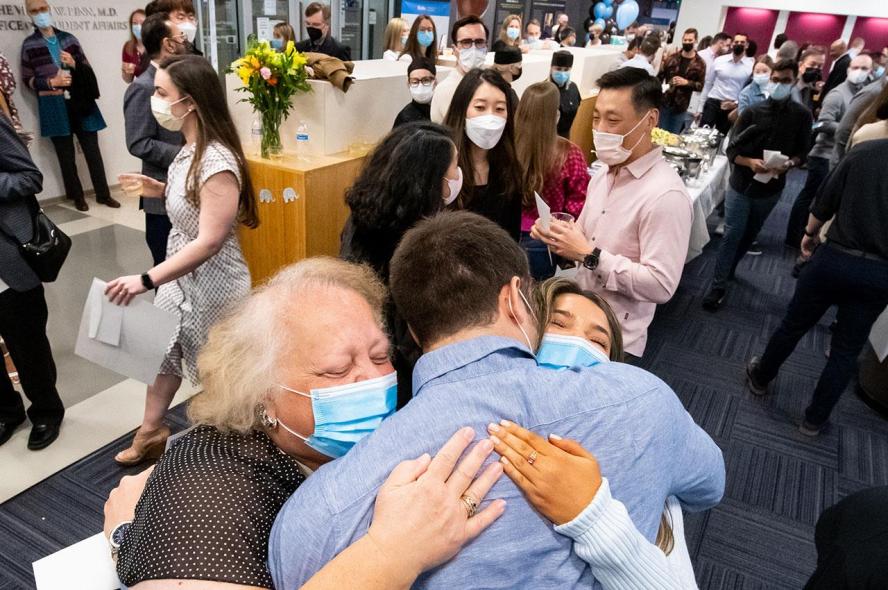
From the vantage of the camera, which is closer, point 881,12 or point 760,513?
point 760,513

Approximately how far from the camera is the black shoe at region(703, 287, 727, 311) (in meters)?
4.57

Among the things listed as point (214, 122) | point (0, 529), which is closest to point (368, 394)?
point (214, 122)

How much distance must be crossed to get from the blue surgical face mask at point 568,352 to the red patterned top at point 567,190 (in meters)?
1.76

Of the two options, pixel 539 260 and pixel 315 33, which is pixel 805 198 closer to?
pixel 539 260

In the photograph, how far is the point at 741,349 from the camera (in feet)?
13.3

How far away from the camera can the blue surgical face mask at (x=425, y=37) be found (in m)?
4.72

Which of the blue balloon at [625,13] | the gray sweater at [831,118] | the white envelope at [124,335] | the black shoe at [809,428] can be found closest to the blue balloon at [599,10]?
the blue balloon at [625,13]

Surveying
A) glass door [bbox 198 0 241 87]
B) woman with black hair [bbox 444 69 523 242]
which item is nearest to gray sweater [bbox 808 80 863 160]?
woman with black hair [bbox 444 69 523 242]

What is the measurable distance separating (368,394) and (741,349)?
3.75m

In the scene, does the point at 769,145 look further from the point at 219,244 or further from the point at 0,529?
the point at 0,529

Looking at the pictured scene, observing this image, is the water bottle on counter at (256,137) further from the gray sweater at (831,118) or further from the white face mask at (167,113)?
the gray sweater at (831,118)

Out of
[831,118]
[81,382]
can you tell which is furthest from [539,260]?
[831,118]

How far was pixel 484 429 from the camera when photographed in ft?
2.72

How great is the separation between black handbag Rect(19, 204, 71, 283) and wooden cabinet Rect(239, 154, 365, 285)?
0.94m
